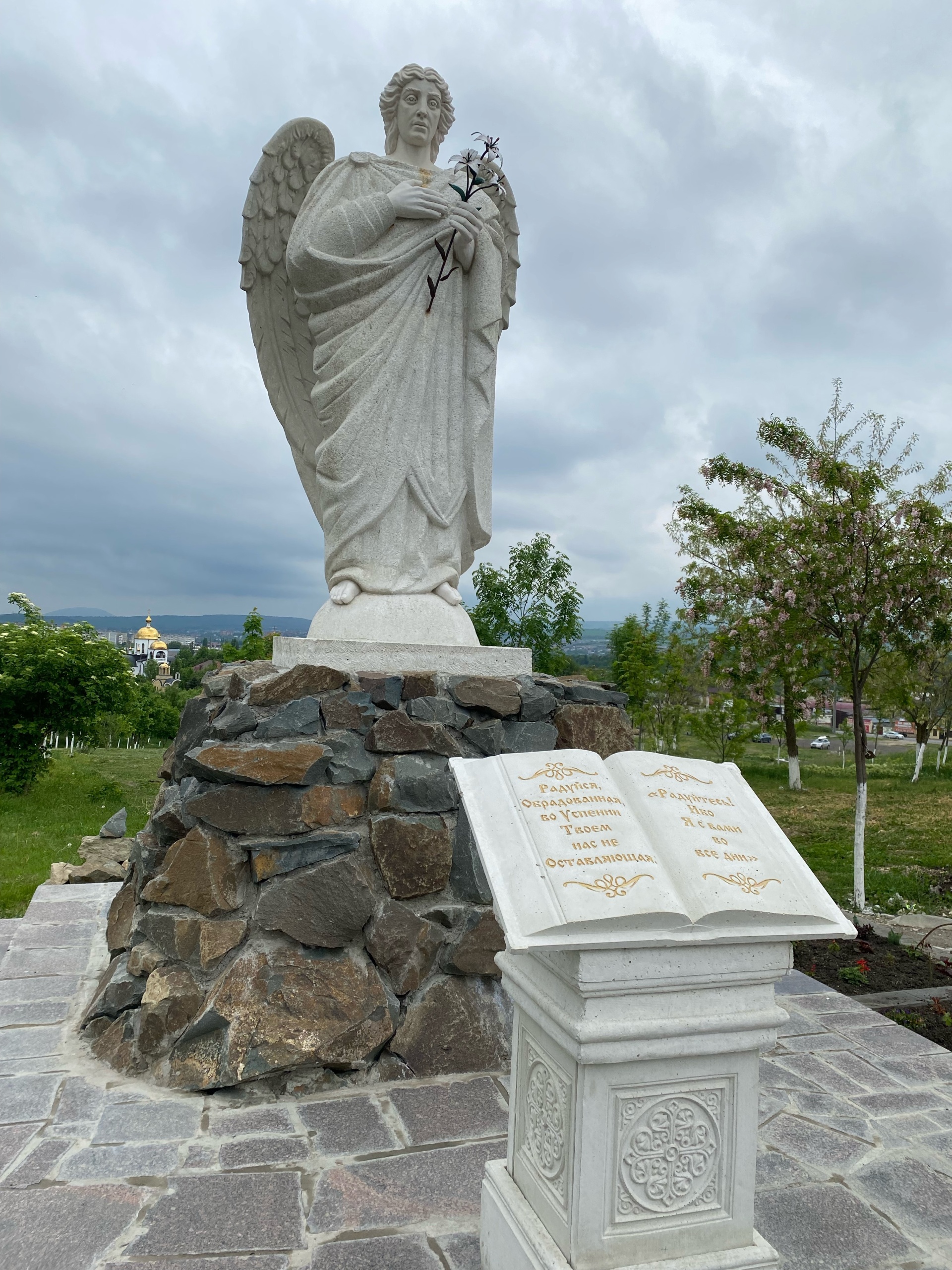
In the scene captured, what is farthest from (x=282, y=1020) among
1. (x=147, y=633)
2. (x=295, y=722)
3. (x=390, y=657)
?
(x=147, y=633)

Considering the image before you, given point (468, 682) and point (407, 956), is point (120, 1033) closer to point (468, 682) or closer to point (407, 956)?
point (407, 956)

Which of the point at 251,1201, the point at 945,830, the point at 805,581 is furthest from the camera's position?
the point at 945,830

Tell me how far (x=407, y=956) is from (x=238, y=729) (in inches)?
41.7

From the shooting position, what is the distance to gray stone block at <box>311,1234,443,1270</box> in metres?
2.07

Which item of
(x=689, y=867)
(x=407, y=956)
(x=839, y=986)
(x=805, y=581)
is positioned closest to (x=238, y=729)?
(x=407, y=956)

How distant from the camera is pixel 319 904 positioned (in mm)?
3145

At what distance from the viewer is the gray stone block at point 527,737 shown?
11.8ft

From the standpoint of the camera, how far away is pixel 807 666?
37.3ft

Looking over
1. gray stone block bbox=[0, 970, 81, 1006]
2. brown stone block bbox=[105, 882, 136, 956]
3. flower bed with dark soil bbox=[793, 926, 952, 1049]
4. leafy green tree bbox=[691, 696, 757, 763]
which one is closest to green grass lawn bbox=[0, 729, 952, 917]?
leafy green tree bbox=[691, 696, 757, 763]

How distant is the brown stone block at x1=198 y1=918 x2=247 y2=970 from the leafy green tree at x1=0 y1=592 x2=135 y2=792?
7582 mm

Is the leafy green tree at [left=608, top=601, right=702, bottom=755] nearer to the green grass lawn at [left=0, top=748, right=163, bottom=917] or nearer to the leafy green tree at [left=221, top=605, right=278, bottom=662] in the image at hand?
the leafy green tree at [left=221, top=605, right=278, bottom=662]

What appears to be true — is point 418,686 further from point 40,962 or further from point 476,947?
point 40,962

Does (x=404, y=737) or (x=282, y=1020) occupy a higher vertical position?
(x=404, y=737)

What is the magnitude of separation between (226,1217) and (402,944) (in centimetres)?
111
